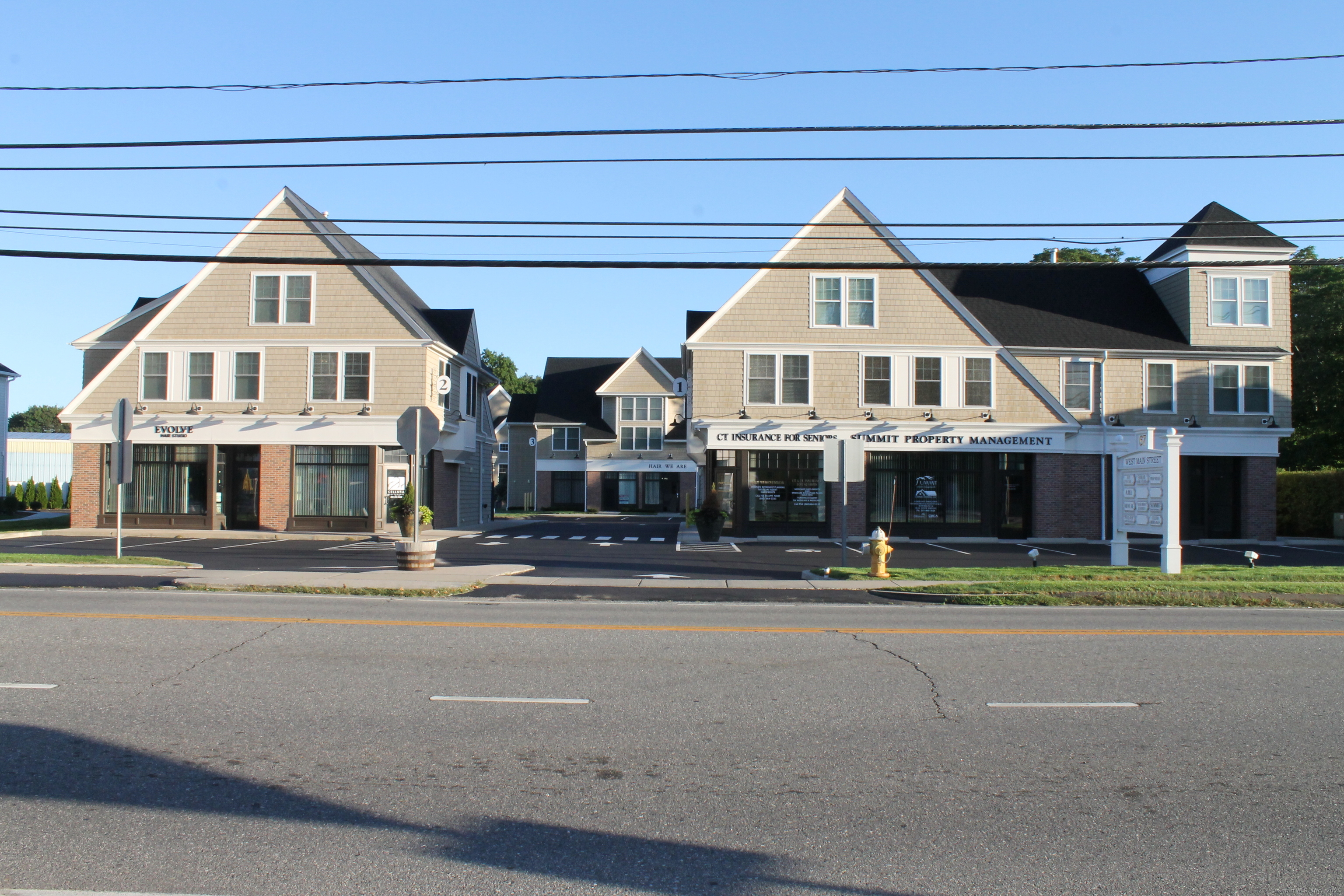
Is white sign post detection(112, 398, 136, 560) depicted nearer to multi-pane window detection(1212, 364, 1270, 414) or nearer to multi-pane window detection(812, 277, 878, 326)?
Result: multi-pane window detection(812, 277, 878, 326)

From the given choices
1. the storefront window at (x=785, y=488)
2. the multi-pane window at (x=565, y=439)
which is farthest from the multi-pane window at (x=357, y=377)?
the multi-pane window at (x=565, y=439)

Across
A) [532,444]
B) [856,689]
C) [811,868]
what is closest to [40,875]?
[811,868]

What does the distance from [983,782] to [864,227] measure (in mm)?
28246

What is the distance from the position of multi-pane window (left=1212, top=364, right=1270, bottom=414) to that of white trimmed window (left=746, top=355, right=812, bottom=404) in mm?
14606

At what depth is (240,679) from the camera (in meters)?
8.53

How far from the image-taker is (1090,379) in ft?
110

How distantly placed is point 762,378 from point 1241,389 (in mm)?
16997

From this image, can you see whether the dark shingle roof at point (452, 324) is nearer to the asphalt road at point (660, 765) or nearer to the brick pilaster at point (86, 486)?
the brick pilaster at point (86, 486)

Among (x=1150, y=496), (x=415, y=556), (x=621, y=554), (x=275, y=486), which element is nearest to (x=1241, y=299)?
(x=1150, y=496)

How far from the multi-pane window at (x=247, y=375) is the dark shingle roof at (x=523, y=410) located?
1080 inches

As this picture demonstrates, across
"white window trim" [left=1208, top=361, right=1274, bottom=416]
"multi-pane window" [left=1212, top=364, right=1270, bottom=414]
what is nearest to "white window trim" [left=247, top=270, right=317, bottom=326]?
"white window trim" [left=1208, top=361, right=1274, bottom=416]

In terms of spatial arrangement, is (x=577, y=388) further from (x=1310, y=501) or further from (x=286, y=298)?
(x=1310, y=501)

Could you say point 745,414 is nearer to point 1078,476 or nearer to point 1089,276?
point 1078,476

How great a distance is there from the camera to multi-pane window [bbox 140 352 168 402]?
3375 cm
